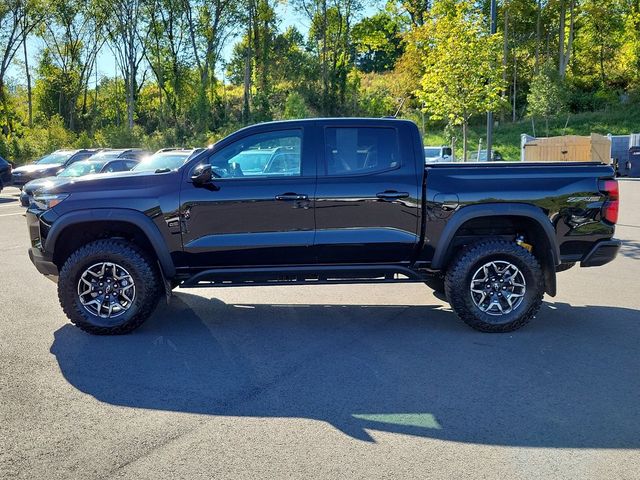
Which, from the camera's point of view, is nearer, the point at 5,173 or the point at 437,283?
the point at 437,283

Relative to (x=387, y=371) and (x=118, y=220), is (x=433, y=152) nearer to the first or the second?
(x=118, y=220)

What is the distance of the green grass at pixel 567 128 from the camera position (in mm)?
45062

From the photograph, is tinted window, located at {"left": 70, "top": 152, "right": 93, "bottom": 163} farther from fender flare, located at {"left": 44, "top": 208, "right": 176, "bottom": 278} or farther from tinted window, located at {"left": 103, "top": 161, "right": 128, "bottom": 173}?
fender flare, located at {"left": 44, "top": 208, "right": 176, "bottom": 278}

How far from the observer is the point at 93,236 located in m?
6.20

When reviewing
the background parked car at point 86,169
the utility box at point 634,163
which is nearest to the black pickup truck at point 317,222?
the background parked car at point 86,169

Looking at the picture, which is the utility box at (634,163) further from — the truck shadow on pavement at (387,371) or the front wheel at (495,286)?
the front wheel at (495,286)

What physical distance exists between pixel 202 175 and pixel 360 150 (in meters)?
1.54

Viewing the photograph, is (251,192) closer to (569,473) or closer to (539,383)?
(539,383)

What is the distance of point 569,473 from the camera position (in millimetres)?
3361

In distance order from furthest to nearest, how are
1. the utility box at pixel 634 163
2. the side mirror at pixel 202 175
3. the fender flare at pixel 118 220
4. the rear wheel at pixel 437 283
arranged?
1. the utility box at pixel 634 163
2. the rear wheel at pixel 437 283
3. the fender flare at pixel 118 220
4. the side mirror at pixel 202 175

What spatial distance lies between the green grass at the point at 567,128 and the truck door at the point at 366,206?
38.1 m

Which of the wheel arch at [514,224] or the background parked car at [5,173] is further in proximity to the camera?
the background parked car at [5,173]

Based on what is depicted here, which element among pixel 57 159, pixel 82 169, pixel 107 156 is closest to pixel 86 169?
pixel 82 169

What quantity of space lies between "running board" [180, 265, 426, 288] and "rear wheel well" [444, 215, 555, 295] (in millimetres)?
602
